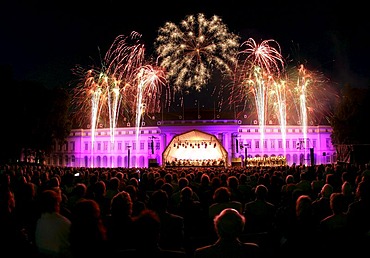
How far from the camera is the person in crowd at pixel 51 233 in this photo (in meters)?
5.92

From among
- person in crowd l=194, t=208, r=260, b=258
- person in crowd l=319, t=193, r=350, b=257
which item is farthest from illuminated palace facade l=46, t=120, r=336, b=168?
person in crowd l=194, t=208, r=260, b=258

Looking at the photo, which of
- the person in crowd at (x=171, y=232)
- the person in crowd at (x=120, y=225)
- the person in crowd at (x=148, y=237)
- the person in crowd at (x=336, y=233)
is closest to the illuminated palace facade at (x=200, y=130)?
the person in crowd at (x=336, y=233)

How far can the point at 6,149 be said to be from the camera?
56094mm

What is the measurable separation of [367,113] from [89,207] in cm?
6584

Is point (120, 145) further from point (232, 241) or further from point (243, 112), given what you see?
point (232, 241)

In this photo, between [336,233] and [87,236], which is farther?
[336,233]

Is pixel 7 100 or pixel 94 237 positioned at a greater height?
pixel 7 100

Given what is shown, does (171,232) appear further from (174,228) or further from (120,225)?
(120,225)

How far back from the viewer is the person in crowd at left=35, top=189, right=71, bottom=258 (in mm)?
5922

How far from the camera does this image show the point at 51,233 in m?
6.05

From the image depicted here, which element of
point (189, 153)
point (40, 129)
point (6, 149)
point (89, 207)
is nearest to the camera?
point (89, 207)

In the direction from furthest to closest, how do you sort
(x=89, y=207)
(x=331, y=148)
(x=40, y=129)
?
(x=331, y=148) < (x=40, y=129) < (x=89, y=207)

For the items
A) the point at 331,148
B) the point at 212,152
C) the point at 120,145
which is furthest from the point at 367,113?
the point at 120,145

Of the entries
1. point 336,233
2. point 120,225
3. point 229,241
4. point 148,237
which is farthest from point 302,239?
point 120,225
